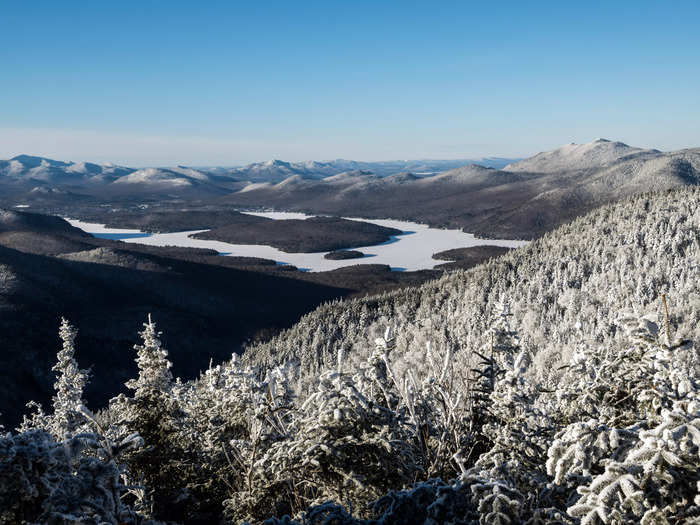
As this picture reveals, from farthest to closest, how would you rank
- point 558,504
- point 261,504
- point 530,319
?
point 530,319, point 261,504, point 558,504

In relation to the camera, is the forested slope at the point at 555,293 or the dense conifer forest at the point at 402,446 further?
the forested slope at the point at 555,293

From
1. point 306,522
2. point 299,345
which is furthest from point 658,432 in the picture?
point 299,345

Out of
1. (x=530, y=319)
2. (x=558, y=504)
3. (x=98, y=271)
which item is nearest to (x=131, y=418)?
(x=558, y=504)

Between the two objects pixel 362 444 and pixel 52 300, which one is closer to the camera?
pixel 362 444

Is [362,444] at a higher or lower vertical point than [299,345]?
higher

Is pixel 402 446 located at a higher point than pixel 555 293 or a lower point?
higher

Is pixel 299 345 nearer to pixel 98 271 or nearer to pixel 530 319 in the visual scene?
pixel 530 319

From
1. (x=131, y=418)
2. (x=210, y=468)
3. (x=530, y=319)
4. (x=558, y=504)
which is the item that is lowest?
(x=530, y=319)

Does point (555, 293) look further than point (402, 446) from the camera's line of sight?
Yes

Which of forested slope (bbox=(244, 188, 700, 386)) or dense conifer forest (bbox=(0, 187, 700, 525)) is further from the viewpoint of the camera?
forested slope (bbox=(244, 188, 700, 386))

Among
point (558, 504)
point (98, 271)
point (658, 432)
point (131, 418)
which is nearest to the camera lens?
point (658, 432)
